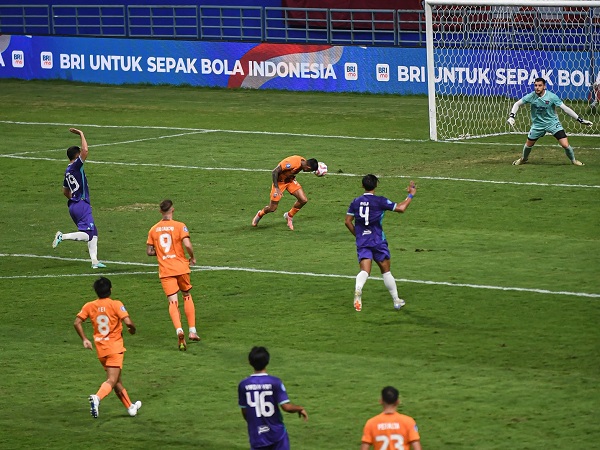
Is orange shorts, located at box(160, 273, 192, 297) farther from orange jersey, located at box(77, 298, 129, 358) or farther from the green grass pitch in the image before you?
orange jersey, located at box(77, 298, 129, 358)

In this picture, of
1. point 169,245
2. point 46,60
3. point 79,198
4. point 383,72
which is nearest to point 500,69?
point 383,72

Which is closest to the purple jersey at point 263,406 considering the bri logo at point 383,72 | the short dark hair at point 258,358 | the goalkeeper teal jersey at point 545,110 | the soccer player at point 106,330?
the short dark hair at point 258,358

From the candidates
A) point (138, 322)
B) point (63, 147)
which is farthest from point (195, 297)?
point (63, 147)

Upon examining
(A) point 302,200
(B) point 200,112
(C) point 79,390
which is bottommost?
(C) point 79,390

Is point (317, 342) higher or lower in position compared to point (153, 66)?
lower

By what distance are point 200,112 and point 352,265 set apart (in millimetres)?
20011

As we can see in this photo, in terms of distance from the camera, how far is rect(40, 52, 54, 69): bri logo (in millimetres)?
47838

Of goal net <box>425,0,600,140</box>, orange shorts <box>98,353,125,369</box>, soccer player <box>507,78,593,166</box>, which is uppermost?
goal net <box>425,0,600,140</box>

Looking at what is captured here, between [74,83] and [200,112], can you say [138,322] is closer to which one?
[200,112]

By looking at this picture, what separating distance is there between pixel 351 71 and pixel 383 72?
129cm

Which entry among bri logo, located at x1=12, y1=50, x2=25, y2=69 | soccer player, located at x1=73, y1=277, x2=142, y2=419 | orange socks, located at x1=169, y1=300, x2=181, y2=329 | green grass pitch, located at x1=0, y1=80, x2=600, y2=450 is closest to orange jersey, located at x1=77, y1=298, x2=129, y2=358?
soccer player, located at x1=73, y1=277, x2=142, y2=419

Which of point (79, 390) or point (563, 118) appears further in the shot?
point (563, 118)

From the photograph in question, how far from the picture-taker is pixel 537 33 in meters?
38.5

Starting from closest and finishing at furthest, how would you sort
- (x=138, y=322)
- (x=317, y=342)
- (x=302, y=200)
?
(x=317, y=342) < (x=138, y=322) < (x=302, y=200)
